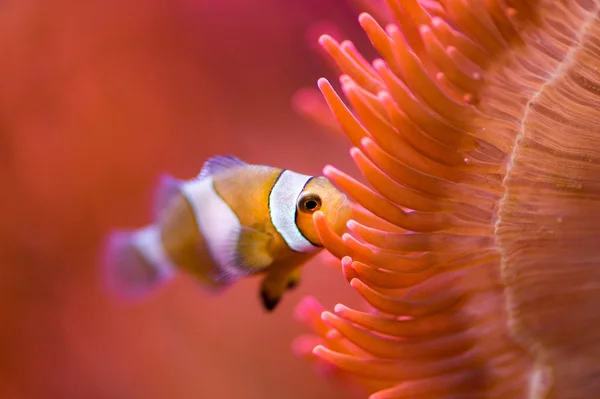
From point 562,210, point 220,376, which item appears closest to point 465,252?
point 562,210

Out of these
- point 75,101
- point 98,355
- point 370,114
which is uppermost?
point 75,101

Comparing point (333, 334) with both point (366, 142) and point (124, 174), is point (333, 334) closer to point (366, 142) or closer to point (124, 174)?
point (366, 142)

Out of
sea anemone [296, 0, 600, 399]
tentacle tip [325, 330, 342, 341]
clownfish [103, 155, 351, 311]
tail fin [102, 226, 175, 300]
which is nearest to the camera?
sea anemone [296, 0, 600, 399]

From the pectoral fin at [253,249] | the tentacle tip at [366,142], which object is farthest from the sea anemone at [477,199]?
the pectoral fin at [253,249]

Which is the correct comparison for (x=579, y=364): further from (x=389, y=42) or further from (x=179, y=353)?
(x=179, y=353)

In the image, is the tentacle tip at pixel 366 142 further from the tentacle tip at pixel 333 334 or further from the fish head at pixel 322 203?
the tentacle tip at pixel 333 334

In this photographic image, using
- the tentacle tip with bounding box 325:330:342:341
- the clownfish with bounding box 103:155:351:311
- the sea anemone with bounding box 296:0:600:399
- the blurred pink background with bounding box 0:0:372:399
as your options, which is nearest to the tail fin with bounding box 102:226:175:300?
the clownfish with bounding box 103:155:351:311

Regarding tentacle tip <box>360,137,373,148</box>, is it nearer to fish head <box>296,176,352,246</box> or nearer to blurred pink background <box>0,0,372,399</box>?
fish head <box>296,176,352,246</box>
